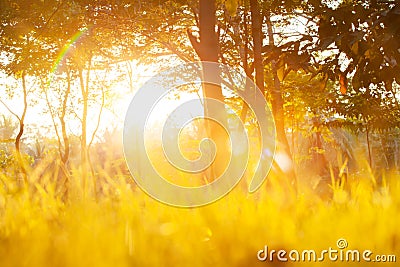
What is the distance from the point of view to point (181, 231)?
220 centimetres

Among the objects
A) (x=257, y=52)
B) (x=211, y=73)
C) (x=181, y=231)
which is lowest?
(x=181, y=231)

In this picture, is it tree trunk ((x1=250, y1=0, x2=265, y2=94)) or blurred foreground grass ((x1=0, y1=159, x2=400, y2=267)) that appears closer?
blurred foreground grass ((x1=0, y1=159, x2=400, y2=267))

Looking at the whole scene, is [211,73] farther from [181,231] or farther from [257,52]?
[181,231]

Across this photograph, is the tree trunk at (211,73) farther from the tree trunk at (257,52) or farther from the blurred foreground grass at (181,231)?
the blurred foreground grass at (181,231)

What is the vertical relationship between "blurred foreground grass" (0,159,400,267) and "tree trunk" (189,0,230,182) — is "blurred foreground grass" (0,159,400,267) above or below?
below

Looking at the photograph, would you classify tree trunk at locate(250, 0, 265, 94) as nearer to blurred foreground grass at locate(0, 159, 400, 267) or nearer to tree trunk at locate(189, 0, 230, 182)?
tree trunk at locate(189, 0, 230, 182)

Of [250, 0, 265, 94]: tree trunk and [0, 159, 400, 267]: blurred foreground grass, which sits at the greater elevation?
[250, 0, 265, 94]: tree trunk

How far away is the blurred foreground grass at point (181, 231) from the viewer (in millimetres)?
1949

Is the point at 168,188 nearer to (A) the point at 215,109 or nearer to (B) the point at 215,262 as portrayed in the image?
(B) the point at 215,262

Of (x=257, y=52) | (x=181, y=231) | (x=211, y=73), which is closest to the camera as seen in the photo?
(x=181, y=231)

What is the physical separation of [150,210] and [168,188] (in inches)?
21.1

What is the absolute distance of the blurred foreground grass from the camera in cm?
195

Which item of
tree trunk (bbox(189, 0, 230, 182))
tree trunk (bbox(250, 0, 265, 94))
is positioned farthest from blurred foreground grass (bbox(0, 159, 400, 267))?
tree trunk (bbox(250, 0, 265, 94))

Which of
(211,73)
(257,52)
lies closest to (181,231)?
(257,52)
